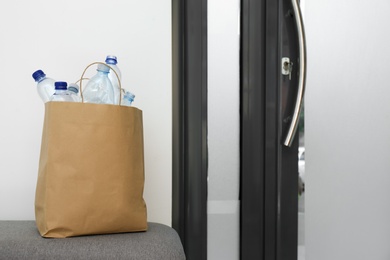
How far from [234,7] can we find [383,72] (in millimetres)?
477

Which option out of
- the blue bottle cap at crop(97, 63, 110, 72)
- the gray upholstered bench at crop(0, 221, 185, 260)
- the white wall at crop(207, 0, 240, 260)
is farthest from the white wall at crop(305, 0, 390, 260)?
the blue bottle cap at crop(97, 63, 110, 72)

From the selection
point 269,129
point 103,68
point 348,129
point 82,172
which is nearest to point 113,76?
point 103,68

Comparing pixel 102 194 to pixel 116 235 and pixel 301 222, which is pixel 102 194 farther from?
pixel 301 222

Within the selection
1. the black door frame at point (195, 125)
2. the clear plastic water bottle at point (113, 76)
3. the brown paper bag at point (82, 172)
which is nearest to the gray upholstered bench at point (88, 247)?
the brown paper bag at point (82, 172)

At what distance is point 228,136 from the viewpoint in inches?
52.3

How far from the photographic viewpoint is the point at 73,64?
147cm

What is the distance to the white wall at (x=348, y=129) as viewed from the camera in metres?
1.20

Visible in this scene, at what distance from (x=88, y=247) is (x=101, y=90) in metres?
0.41

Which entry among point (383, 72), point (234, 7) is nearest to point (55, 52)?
point (234, 7)

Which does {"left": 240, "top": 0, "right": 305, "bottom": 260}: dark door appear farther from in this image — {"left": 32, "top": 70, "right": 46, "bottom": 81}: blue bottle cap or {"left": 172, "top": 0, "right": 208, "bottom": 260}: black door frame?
{"left": 32, "top": 70, "right": 46, "bottom": 81}: blue bottle cap

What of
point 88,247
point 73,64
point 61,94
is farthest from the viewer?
point 73,64

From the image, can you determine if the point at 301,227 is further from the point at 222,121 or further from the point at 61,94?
the point at 61,94

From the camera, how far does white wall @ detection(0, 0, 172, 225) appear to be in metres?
1.45

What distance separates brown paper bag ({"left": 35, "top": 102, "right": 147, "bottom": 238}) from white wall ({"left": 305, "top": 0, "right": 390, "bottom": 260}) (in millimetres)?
A: 547
